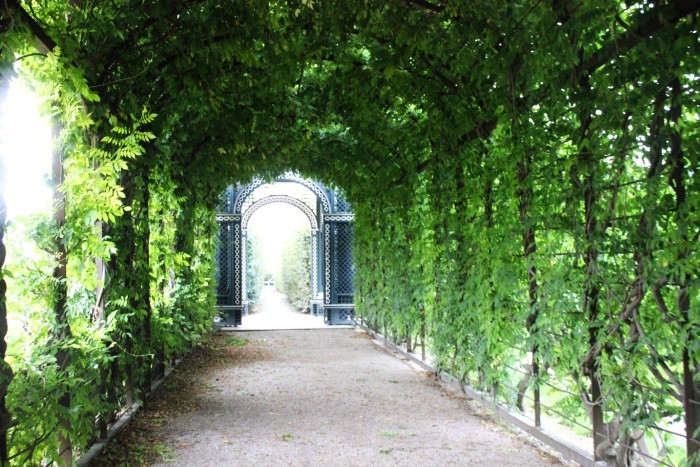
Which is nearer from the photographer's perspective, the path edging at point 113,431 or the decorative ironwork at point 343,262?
the path edging at point 113,431

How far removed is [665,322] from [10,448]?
10.3 ft

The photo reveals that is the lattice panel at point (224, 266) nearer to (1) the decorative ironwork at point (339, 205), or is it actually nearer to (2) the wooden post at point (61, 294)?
(1) the decorative ironwork at point (339, 205)

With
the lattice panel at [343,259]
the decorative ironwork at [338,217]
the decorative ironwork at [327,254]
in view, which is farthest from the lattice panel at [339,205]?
the decorative ironwork at [327,254]

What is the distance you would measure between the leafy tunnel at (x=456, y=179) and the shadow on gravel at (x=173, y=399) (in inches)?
10.4

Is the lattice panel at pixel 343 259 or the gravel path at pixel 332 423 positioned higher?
the lattice panel at pixel 343 259

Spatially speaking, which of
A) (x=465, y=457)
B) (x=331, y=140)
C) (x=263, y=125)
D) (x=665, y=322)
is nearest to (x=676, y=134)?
(x=665, y=322)

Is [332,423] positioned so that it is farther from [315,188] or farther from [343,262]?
[315,188]

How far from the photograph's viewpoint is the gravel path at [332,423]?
4.17 metres

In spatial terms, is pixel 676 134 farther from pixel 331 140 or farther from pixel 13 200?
pixel 331 140

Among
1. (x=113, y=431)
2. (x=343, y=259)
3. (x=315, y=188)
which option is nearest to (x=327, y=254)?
(x=343, y=259)

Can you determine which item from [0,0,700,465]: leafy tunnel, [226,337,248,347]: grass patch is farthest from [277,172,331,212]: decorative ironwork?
[0,0,700,465]: leafy tunnel

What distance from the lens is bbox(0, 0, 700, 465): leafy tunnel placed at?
2785 millimetres

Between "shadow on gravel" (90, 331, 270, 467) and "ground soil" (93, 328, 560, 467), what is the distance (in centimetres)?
1

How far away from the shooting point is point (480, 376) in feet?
18.2
